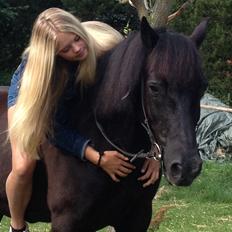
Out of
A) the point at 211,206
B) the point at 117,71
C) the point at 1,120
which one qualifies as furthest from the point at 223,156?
the point at 117,71

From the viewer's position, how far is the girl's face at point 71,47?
3.59 m

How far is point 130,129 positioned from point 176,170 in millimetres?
527

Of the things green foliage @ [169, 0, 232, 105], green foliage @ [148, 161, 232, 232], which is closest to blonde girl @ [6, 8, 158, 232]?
green foliage @ [148, 161, 232, 232]

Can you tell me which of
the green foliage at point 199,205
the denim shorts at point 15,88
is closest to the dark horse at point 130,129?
the denim shorts at point 15,88

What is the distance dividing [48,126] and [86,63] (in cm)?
38

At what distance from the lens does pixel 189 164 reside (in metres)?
3.03

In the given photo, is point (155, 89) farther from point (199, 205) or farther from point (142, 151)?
point (199, 205)

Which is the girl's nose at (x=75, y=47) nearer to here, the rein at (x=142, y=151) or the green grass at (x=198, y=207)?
the rein at (x=142, y=151)

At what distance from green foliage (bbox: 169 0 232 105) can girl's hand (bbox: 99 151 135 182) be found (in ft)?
36.7

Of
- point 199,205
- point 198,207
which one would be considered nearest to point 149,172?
point 198,207

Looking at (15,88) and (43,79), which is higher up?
(43,79)

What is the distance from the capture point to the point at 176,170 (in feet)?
10.0

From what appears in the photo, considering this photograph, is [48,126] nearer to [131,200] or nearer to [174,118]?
[131,200]

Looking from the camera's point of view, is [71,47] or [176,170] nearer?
[176,170]
